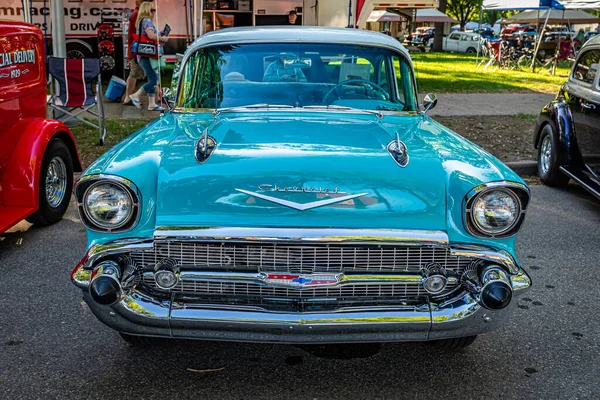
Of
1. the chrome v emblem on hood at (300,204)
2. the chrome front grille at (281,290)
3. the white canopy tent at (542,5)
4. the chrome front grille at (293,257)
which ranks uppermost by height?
the white canopy tent at (542,5)

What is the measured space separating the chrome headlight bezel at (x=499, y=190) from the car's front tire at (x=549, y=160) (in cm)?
435

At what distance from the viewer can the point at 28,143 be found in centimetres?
518

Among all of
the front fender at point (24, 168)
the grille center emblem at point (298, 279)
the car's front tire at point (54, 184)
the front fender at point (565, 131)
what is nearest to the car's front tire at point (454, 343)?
the grille center emblem at point (298, 279)

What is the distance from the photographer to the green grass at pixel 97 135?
788 cm

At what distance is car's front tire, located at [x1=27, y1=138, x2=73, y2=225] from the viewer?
5469 mm

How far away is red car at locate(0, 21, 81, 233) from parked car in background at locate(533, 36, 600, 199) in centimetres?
499

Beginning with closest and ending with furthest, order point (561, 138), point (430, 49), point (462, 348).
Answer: point (462, 348) → point (561, 138) → point (430, 49)

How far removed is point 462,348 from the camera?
3600mm

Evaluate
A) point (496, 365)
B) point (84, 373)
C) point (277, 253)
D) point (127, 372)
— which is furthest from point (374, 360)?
point (84, 373)

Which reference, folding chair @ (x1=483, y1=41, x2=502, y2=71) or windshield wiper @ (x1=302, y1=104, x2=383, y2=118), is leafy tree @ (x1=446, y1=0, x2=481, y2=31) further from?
windshield wiper @ (x1=302, y1=104, x2=383, y2=118)

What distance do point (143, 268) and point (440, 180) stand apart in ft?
4.61

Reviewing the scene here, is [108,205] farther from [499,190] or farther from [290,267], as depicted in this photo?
[499,190]

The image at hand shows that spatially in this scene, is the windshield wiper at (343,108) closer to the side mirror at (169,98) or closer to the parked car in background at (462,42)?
the side mirror at (169,98)

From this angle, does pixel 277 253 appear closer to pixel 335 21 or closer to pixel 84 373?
pixel 84 373
